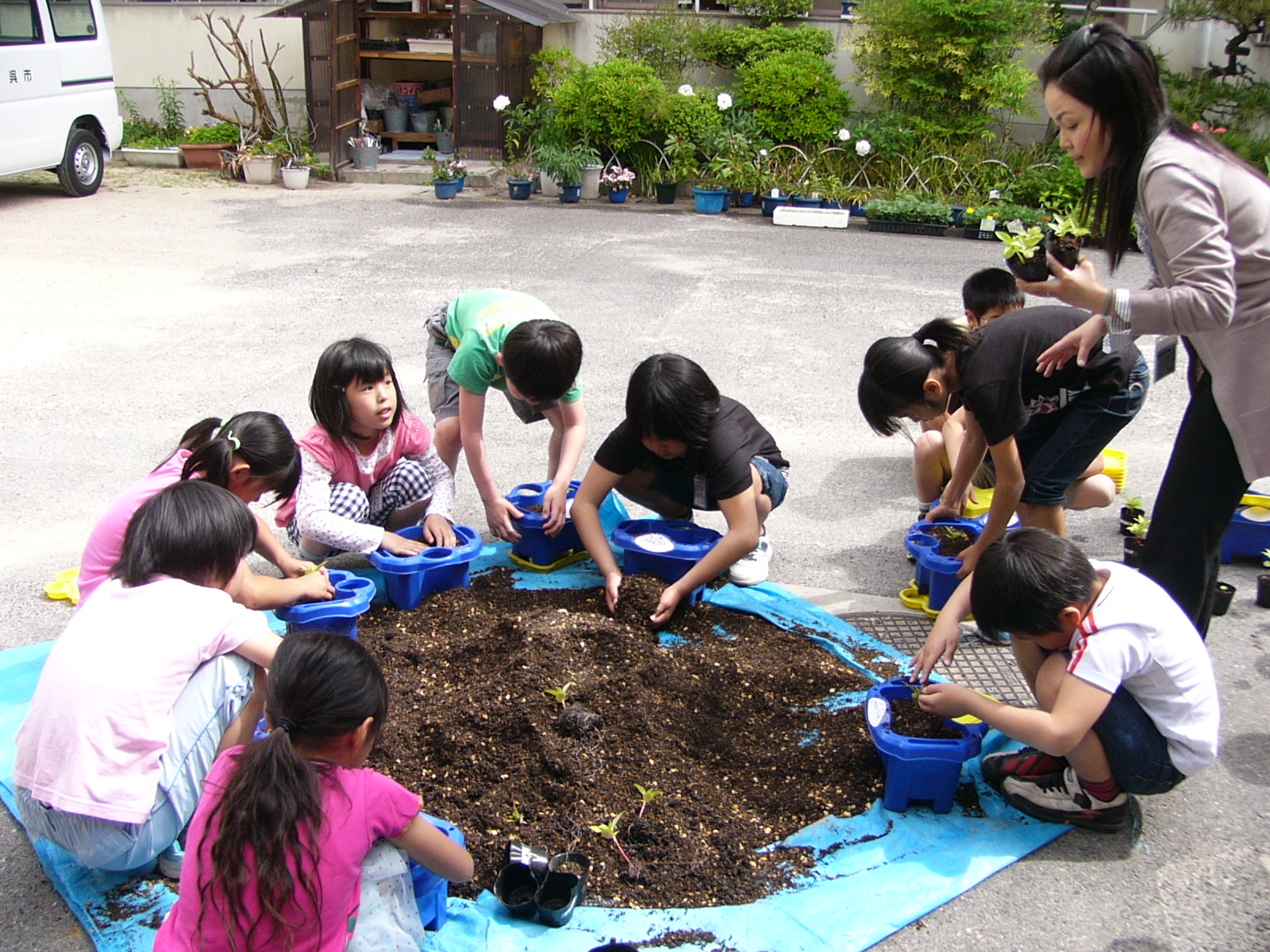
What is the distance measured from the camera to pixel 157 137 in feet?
43.6

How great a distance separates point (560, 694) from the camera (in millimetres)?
2723

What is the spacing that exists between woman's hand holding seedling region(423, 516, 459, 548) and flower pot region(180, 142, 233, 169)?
1058cm

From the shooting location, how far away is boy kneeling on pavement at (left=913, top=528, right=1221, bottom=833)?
2264 mm

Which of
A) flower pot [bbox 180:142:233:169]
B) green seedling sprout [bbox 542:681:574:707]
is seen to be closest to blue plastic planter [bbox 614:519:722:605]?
green seedling sprout [bbox 542:681:574:707]

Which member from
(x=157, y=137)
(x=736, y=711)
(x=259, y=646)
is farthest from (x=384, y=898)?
(x=157, y=137)

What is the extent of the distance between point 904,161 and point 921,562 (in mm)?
8293

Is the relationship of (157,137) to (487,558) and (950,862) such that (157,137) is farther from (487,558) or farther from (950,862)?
(950,862)

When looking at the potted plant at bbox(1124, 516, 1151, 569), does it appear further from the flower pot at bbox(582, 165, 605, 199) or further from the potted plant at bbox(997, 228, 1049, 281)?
the flower pot at bbox(582, 165, 605, 199)

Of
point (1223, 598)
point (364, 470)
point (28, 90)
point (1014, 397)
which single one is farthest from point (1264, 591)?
point (28, 90)

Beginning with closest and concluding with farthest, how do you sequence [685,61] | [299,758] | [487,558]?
1. [299,758]
2. [487,558]
3. [685,61]

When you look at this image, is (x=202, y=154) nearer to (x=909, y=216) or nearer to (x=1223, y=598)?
(x=909, y=216)

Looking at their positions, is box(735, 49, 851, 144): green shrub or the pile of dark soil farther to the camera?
box(735, 49, 851, 144): green shrub

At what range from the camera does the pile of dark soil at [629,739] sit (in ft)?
7.70

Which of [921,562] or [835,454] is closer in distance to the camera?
[921,562]
